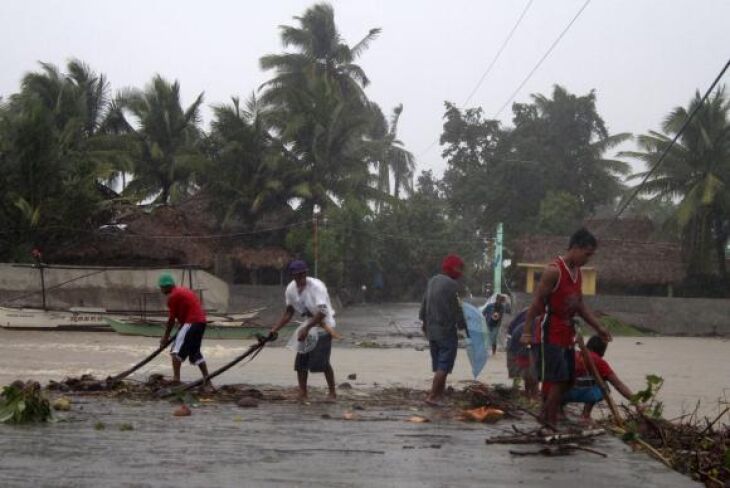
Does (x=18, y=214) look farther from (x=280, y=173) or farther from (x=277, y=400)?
(x=277, y=400)

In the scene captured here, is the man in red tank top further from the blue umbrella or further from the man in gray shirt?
the blue umbrella

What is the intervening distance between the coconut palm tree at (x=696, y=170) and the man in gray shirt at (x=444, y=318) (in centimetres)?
2559

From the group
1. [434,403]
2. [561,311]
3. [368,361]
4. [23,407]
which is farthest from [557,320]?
[368,361]

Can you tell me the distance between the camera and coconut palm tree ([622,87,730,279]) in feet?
109

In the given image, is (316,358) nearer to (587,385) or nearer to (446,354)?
(446,354)

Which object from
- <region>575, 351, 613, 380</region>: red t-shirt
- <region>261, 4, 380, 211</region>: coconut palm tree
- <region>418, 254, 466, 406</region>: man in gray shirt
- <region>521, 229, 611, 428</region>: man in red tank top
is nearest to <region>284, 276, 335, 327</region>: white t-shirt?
<region>418, 254, 466, 406</region>: man in gray shirt

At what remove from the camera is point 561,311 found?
268 inches

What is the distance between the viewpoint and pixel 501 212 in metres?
46.4

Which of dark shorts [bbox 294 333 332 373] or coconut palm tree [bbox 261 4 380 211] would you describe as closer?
dark shorts [bbox 294 333 332 373]

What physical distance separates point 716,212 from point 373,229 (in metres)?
18.6

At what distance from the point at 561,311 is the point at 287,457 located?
8.67 ft

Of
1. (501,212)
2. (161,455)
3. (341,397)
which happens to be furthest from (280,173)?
(161,455)

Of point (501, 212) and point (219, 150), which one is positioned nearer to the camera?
point (219, 150)

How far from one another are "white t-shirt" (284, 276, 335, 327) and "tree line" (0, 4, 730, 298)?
21538 millimetres
